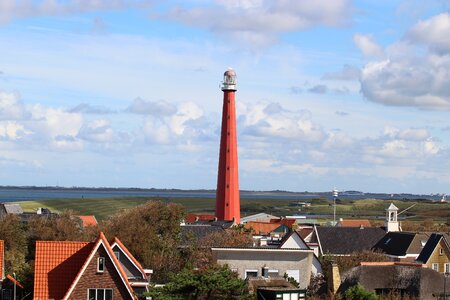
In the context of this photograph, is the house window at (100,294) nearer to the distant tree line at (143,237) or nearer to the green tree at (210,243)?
the distant tree line at (143,237)

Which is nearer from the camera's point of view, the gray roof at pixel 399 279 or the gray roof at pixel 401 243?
the gray roof at pixel 399 279

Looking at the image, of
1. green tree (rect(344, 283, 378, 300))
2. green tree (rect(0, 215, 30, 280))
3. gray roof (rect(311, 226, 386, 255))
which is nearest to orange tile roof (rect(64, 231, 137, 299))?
green tree (rect(344, 283, 378, 300))

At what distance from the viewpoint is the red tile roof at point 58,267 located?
4975 centimetres

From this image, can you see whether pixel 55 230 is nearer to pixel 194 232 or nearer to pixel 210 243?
pixel 210 243

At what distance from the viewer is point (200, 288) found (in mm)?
44062

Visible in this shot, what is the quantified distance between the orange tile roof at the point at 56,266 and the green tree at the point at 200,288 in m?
7.12

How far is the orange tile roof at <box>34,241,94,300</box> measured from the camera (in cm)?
5003

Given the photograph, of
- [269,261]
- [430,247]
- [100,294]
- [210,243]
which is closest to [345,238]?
[430,247]

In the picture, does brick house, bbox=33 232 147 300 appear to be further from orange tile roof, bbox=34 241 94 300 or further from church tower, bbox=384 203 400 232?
church tower, bbox=384 203 400 232

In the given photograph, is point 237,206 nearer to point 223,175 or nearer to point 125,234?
point 223,175

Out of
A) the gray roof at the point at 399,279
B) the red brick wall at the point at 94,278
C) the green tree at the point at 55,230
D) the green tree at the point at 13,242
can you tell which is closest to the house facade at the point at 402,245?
the green tree at the point at 55,230

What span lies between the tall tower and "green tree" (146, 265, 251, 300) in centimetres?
7156

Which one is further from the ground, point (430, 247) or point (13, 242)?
point (430, 247)

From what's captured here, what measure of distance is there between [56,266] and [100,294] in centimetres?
348
